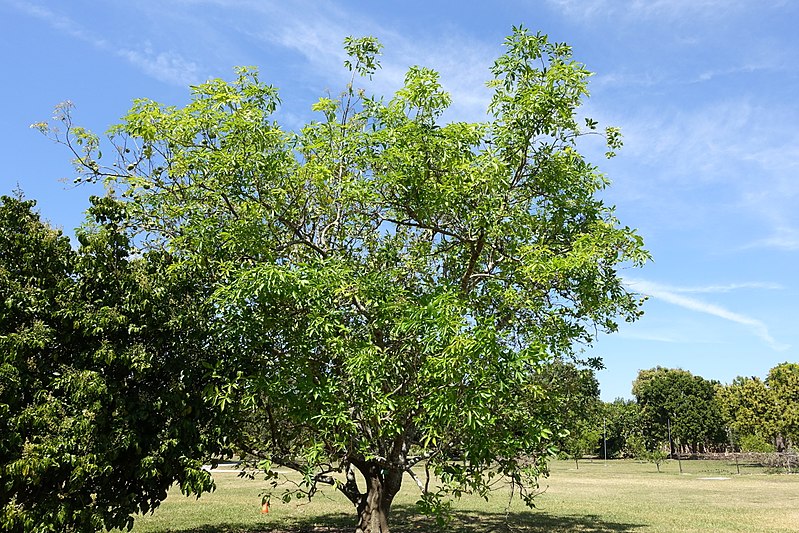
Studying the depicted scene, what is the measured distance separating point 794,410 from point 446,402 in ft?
169

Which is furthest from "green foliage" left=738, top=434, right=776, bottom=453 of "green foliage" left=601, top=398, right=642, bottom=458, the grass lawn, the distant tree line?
the grass lawn

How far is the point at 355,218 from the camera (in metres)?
13.4

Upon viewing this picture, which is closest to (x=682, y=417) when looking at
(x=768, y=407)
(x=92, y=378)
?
(x=768, y=407)

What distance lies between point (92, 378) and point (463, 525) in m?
11.6

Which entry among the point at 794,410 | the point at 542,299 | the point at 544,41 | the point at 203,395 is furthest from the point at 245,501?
the point at 794,410

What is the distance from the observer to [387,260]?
13.7m

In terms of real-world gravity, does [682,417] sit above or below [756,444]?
above

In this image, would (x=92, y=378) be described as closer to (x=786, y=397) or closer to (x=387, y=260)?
(x=387, y=260)

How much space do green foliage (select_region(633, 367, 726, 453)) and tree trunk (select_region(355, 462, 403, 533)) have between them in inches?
2809

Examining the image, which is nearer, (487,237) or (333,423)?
(333,423)

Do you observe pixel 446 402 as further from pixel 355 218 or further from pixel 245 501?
pixel 245 501

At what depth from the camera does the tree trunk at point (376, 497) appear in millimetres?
13727

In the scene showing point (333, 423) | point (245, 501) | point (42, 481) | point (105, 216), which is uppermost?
point (105, 216)

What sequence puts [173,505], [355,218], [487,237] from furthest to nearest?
[173,505] → [355,218] → [487,237]
